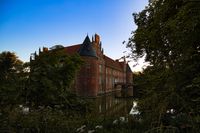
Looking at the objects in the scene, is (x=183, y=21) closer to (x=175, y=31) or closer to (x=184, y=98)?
(x=175, y=31)

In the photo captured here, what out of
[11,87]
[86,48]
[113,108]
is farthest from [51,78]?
[86,48]

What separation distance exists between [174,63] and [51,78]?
4.18m

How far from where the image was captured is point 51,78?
7.60m

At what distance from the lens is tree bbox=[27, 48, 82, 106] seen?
7230mm

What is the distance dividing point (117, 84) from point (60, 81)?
187ft

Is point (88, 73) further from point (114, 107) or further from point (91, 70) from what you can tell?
point (114, 107)

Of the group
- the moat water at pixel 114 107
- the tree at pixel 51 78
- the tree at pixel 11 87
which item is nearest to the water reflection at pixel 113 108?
the moat water at pixel 114 107

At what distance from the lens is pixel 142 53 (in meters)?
7.02

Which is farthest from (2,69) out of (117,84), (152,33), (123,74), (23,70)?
(123,74)

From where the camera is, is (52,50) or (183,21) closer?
(183,21)

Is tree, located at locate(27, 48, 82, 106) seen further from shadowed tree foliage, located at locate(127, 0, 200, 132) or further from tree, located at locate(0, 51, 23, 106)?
shadowed tree foliage, located at locate(127, 0, 200, 132)

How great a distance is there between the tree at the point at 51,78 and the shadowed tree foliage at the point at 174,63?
295 cm

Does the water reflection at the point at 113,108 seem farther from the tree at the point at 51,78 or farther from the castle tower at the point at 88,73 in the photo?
the castle tower at the point at 88,73

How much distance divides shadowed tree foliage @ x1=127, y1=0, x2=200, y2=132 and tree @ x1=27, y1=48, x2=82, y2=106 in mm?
2949
